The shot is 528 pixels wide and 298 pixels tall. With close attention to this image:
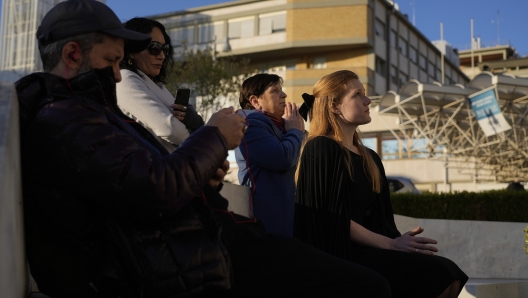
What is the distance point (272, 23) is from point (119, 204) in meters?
58.3

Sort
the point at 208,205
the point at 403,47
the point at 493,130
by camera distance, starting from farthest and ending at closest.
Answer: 1. the point at 403,47
2. the point at 493,130
3. the point at 208,205

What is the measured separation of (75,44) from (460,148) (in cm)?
4284

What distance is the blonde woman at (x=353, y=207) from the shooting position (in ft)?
13.0

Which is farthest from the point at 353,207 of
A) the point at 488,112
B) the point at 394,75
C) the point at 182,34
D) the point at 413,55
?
the point at 413,55

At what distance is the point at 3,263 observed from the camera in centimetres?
210

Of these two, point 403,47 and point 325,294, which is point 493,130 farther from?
point 325,294

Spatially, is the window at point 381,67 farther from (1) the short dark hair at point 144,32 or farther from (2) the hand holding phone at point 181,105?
(2) the hand holding phone at point 181,105

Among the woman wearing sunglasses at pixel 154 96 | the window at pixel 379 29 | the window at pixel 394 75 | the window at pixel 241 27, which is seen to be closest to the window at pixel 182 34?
the window at pixel 241 27

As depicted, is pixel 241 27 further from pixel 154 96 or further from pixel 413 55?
pixel 154 96

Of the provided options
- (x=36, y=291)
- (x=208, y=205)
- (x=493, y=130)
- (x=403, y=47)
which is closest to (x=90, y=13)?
(x=208, y=205)

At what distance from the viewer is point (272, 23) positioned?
59.7 m

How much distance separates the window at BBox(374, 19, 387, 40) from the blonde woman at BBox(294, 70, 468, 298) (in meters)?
54.9

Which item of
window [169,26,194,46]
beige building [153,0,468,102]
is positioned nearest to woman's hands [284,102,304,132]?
beige building [153,0,468,102]

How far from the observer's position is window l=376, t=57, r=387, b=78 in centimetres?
5912
